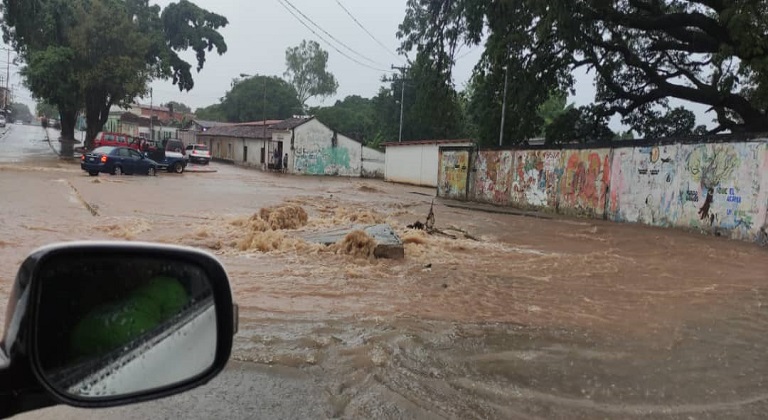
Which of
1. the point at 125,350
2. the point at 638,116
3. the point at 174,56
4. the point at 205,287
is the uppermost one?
the point at 174,56

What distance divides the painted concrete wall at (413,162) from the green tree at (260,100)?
35988 mm

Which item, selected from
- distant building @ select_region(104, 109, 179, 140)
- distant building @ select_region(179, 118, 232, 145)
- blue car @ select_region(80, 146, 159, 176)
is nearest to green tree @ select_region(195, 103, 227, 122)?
distant building @ select_region(104, 109, 179, 140)

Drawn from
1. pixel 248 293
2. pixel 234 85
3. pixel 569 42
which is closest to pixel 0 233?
pixel 248 293

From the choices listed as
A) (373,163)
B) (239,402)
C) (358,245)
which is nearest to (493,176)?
(358,245)

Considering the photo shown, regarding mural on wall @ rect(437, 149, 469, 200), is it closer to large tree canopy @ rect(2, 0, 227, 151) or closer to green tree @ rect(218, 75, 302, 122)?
large tree canopy @ rect(2, 0, 227, 151)

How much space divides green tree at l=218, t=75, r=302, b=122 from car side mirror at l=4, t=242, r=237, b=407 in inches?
3039

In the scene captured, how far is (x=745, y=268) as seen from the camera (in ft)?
32.4

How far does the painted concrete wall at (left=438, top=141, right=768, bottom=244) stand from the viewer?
42.5 feet

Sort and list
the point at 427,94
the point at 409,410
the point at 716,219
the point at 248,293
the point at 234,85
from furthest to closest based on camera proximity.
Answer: the point at 234,85, the point at 427,94, the point at 716,219, the point at 248,293, the point at 409,410

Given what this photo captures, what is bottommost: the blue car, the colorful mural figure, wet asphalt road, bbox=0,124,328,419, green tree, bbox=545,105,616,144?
wet asphalt road, bbox=0,124,328,419

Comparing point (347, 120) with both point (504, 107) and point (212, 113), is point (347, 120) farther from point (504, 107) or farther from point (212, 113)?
point (504, 107)

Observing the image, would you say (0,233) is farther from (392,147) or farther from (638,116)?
(392,147)

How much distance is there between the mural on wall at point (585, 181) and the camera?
1823cm

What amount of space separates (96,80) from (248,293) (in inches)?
1370
